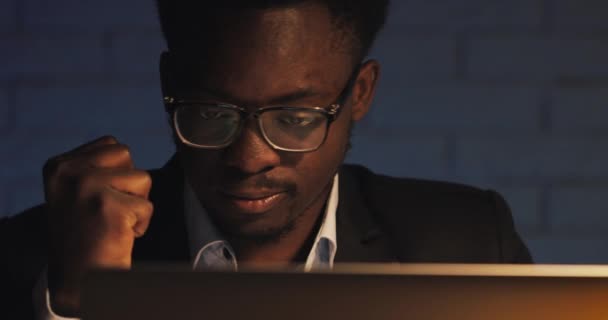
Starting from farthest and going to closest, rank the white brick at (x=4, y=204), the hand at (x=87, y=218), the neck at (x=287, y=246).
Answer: the white brick at (x=4, y=204)
the neck at (x=287, y=246)
the hand at (x=87, y=218)

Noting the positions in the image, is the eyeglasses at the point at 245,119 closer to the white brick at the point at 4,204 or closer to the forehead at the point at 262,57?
the forehead at the point at 262,57

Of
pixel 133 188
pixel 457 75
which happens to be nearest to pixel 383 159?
pixel 457 75

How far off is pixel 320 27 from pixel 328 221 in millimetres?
398

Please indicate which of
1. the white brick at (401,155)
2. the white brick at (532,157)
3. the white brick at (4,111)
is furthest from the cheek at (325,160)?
the white brick at (4,111)

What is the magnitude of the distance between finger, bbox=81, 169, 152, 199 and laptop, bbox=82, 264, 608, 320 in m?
0.44

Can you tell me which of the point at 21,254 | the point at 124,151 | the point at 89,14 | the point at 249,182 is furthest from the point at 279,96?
the point at 89,14

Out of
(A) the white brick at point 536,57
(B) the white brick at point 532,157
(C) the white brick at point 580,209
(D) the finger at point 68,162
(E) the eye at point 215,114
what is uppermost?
(D) the finger at point 68,162

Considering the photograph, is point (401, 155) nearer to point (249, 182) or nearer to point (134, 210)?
point (249, 182)

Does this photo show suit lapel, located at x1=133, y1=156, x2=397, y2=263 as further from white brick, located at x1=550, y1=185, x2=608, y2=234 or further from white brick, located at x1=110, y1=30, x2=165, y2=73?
white brick, located at x1=550, y1=185, x2=608, y2=234

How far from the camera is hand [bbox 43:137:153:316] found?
3.30 feet

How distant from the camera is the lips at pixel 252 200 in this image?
1.30 metres

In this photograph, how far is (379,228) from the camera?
1688 millimetres

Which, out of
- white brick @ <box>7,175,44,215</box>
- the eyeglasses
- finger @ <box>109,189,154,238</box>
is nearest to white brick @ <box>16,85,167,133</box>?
white brick @ <box>7,175,44,215</box>

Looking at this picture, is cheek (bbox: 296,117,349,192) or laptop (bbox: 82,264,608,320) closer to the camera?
laptop (bbox: 82,264,608,320)
